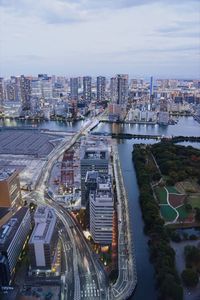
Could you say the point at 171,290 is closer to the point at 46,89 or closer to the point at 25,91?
the point at 25,91

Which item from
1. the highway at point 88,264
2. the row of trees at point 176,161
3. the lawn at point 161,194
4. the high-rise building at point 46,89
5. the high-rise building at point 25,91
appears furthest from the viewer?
the high-rise building at point 46,89

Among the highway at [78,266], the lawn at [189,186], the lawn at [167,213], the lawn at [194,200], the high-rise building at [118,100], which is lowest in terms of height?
the highway at [78,266]

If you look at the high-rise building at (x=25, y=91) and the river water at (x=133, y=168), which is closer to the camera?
the river water at (x=133, y=168)

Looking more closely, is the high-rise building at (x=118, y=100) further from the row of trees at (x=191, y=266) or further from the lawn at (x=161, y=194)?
the row of trees at (x=191, y=266)

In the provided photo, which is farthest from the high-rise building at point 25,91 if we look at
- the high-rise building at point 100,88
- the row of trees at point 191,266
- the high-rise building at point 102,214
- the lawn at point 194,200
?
the row of trees at point 191,266

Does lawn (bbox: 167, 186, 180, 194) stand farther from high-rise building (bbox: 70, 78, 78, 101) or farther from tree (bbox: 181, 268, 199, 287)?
high-rise building (bbox: 70, 78, 78, 101)

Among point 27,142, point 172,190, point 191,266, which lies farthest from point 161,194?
point 27,142

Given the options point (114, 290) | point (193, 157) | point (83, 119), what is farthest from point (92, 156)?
point (83, 119)
